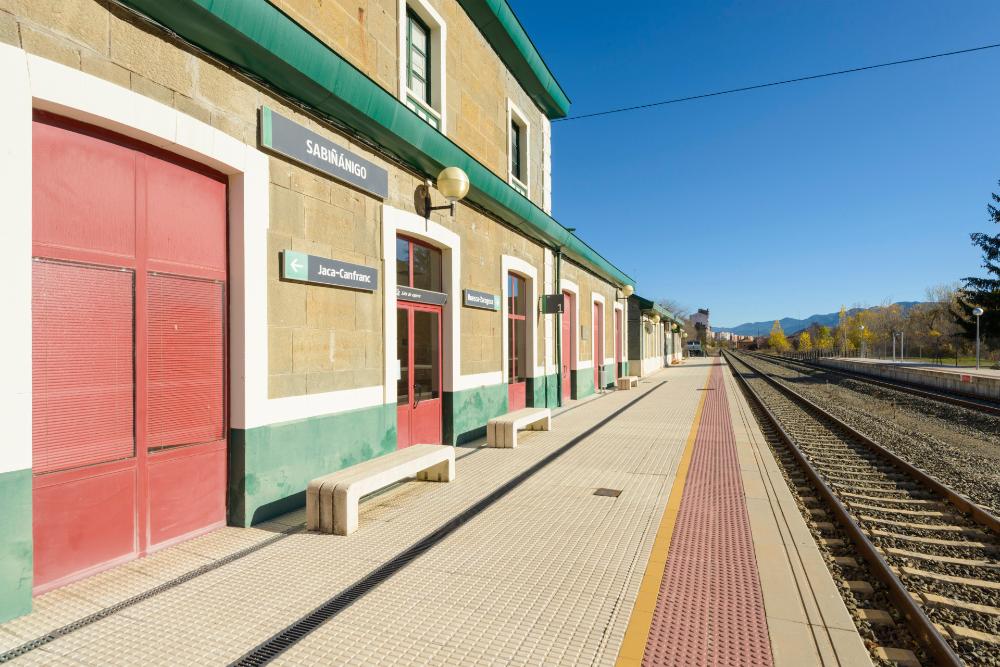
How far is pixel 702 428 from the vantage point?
10.5 meters

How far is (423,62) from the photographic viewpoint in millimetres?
8188

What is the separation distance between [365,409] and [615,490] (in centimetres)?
306

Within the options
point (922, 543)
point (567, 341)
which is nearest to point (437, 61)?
point (922, 543)

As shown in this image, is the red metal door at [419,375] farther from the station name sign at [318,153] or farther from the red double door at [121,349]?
the red double door at [121,349]

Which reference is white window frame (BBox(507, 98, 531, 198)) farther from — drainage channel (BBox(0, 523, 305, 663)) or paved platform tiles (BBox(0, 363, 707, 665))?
drainage channel (BBox(0, 523, 305, 663))

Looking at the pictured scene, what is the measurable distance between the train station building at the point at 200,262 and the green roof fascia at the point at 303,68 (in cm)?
2

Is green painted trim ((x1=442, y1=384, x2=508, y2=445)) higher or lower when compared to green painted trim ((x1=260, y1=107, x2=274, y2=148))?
lower

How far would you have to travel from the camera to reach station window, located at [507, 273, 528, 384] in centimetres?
1156

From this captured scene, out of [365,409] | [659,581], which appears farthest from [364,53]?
[659,581]

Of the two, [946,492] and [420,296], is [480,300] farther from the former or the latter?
[946,492]

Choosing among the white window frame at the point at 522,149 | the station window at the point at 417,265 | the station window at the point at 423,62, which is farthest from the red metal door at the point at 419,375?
the white window frame at the point at 522,149

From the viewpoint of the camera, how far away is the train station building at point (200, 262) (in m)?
3.37

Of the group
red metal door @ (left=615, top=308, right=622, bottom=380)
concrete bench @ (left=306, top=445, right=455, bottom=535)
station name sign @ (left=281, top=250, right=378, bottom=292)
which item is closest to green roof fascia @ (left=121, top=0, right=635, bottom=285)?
station name sign @ (left=281, top=250, right=378, bottom=292)

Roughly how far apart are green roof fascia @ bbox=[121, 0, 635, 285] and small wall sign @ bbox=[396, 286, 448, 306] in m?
1.71
